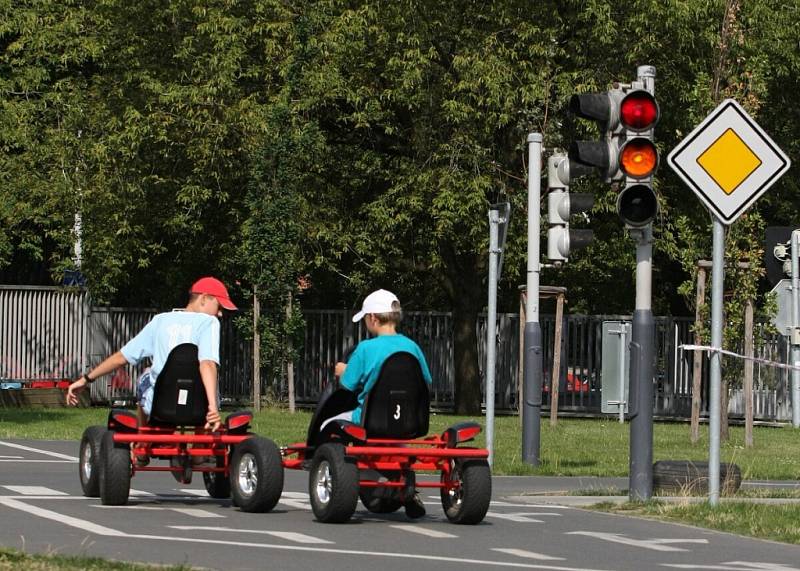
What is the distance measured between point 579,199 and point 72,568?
9.14 meters

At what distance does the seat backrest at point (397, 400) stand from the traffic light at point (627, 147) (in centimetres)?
282

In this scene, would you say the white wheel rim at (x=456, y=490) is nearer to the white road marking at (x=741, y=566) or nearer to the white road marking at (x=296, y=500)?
the white road marking at (x=296, y=500)

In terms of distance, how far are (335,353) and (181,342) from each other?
27.1m

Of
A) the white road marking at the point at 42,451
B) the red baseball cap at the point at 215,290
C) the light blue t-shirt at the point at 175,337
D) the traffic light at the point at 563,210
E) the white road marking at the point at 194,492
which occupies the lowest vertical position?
the white road marking at the point at 194,492

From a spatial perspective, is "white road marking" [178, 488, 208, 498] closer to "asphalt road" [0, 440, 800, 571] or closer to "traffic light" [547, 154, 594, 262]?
"asphalt road" [0, 440, 800, 571]

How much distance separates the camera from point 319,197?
3712 cm

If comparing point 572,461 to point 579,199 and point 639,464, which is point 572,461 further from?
point 639,464

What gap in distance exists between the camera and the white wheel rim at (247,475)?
44.4 ft

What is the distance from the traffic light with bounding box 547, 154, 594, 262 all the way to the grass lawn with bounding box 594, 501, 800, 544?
3265 millimetres

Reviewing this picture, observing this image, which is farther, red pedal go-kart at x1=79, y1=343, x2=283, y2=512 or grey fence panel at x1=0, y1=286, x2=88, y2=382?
grey fence panel at x1=0, y1=286, x2=88, y2=382

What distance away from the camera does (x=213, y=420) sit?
13.9 meters

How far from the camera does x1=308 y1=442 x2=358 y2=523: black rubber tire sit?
12594 mm

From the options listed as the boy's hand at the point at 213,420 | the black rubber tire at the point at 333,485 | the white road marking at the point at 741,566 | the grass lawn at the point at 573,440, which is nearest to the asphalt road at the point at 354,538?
the white road marking at the point at 741,566

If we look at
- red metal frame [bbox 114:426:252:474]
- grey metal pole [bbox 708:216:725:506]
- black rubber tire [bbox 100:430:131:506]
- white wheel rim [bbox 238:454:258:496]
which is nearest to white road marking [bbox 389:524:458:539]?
white wheel rim [bbox 238:454:258:496]
